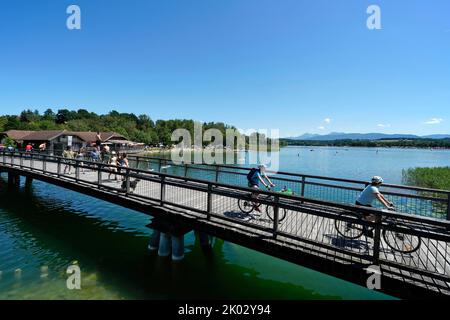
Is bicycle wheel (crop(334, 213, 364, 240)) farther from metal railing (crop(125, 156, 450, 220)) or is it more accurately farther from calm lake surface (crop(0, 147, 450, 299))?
calm lake surface (crop(0, 147, 450, 299))

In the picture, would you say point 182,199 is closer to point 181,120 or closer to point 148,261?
point 148,261

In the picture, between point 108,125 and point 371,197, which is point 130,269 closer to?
point 371,197

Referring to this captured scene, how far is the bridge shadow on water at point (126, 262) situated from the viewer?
26.9 feet

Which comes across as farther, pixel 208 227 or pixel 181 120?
pixel 181 120

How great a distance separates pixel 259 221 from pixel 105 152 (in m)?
16.1

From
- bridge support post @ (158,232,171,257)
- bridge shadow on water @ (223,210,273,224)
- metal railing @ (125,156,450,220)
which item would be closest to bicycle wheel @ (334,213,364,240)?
metal railing @ (125,156,450,220)

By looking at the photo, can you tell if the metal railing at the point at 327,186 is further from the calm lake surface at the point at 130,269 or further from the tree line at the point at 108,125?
the tree line at the point at 108,125

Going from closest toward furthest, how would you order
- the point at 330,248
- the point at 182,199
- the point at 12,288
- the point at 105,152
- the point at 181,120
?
the point at 330,248 → the point at 12,288 → the point at 182,199 → the point at 105,152 → the point at 181,120

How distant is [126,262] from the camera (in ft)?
32.4

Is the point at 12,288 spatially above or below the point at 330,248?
below
